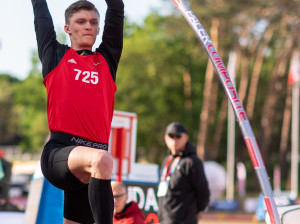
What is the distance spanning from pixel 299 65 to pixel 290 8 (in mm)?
3486

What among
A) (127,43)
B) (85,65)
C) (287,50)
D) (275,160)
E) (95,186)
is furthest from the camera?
(275,160)

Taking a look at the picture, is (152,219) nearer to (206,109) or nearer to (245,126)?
(245,126)

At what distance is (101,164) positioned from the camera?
117 inches

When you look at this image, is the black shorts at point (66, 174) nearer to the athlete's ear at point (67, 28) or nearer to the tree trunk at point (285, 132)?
the athlete's ear at point (67, 28)

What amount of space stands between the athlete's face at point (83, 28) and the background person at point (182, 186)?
11.3ft

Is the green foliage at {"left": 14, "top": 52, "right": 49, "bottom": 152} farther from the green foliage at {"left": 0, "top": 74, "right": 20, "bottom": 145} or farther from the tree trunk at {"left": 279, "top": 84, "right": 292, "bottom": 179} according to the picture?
the green foliage at {"left": 0, "top": 74, "right": 20, "bottom": 145}

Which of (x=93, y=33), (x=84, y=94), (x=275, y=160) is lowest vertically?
(x=275, y=160)

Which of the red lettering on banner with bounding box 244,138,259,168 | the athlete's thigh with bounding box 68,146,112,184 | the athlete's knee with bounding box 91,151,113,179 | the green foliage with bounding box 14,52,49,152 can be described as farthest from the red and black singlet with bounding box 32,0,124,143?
the green foliage with bounding box 14,52,49,152

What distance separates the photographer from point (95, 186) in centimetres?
300

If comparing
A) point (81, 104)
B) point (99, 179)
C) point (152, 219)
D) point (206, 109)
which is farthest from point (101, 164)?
point (206, 109)

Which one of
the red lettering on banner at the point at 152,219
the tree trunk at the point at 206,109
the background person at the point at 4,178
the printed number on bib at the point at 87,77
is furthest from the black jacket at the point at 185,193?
the tree trunk at the point at 206,109

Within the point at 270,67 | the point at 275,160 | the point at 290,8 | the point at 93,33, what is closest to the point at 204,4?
the point at 290,8

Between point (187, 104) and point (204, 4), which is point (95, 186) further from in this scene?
point (187, 104)

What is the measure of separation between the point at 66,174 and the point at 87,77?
611mm
